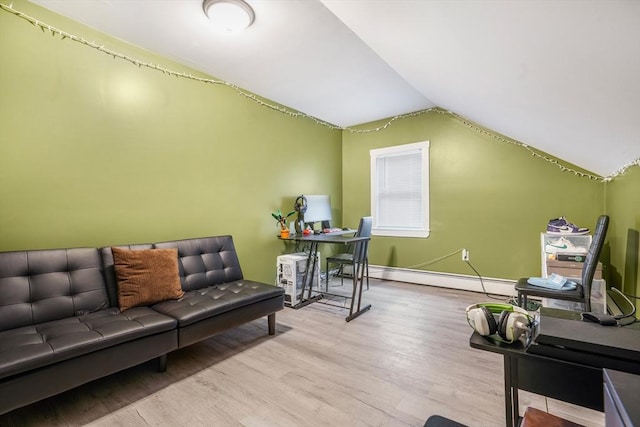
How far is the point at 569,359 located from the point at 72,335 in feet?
7.31

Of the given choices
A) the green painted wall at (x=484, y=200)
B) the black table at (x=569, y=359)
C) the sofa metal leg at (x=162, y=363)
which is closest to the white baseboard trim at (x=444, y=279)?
the green painted wall at (x=484, y=200)

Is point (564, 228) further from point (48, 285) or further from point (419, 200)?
point (48, 285)

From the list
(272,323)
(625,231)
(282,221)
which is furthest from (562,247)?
(282,221)

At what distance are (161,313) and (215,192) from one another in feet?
5.08

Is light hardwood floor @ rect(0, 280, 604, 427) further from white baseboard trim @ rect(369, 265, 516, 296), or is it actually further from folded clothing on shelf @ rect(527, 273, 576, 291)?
white baseboard trim @ rect(369, 265, 516, 296)

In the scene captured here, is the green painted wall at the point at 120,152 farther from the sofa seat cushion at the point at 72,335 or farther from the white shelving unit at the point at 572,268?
the white shelving unit at the point at 572,268

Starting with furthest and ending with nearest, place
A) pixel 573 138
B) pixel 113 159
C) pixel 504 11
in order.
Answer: pixel 113 159
pixel 573 138
pixel 504 11

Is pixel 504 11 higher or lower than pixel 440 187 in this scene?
higher

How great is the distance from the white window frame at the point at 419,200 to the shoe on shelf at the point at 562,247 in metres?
1.53

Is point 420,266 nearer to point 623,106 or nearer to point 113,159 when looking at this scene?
point 623,106

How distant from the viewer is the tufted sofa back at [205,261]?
8.68 ft

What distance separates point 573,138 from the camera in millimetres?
2359

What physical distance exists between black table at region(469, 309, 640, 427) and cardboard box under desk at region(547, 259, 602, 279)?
2.41 metres

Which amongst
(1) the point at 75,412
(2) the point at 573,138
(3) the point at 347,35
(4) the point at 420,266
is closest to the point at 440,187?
(4) the point at 420,266
